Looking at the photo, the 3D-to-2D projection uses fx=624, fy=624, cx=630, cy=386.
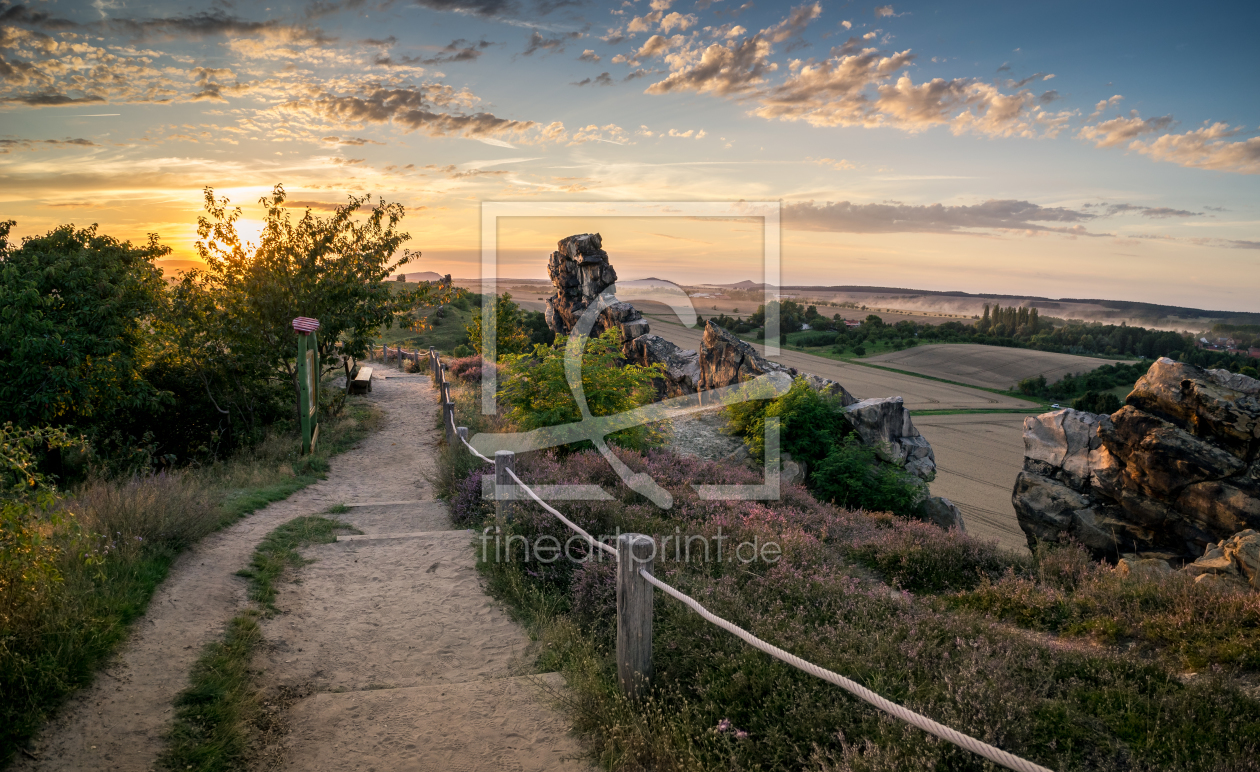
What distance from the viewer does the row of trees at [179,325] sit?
16.3 meters

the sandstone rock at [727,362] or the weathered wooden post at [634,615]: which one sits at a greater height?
the sandstone rock at [727,362]

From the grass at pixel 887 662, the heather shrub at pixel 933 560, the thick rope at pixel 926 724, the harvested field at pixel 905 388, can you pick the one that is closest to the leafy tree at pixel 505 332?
the harvested field at pixel 905 388

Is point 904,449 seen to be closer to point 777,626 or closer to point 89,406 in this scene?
point 777,626

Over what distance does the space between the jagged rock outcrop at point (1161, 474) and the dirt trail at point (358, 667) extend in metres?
13.4

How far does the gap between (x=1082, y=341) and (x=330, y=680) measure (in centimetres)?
11105

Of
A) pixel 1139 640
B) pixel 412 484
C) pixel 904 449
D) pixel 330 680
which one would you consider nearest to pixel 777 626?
pixel 1139 640

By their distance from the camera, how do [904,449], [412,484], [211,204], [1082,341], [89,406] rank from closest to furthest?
1. [412,484]
2. [89,406]
3. [211,204]
4. [904,449]
5. [1082,341]

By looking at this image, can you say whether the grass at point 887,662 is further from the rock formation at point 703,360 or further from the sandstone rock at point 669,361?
the sandstone rock at point 669,361

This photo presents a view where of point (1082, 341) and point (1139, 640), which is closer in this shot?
point (1139, 640)

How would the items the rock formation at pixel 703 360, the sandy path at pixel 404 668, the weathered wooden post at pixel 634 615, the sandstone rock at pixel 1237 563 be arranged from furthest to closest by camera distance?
the rock formation at pixel 703 360 → the sandstone rock at pixel 1237 563 → the weathered wooden post at pixel 634 615 → the sandy path at pixel 404 668

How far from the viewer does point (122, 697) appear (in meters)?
4.91

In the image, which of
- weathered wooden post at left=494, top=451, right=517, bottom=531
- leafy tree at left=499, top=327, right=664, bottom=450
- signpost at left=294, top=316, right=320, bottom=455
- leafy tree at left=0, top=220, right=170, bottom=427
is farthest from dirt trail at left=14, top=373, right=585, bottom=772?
leafy tree at left=0, top=220, right=170, bottom=427

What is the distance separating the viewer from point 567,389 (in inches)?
508

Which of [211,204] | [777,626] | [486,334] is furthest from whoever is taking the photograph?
[486,334]
